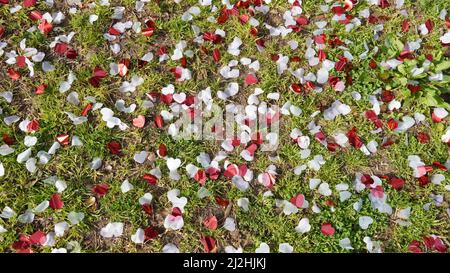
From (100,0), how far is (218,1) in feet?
3.45

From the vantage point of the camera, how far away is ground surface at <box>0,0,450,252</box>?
3.25 m

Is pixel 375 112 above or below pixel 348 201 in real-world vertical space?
above

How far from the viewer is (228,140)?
3574 mm

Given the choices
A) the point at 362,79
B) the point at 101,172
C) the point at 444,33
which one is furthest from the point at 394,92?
the point at 101,172

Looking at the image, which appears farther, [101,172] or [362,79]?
[362,79]

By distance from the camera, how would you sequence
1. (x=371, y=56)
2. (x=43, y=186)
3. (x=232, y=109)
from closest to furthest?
(x=43, y=186) < (x=232, y=109) < (x=371, y=56)

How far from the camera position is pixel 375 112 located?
3.72 m

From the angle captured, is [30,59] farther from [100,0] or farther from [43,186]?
[43,186]

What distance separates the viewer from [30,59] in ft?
12.5

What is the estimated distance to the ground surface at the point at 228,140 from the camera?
3250mm
